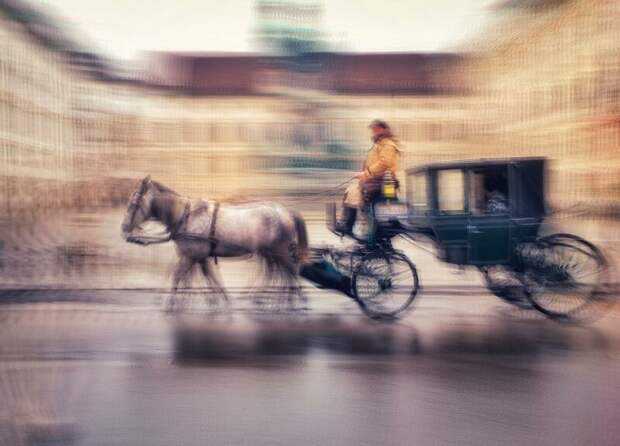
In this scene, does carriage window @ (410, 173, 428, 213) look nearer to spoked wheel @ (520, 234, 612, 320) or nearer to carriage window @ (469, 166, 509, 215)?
carriage window @ (469, 166, 509, 215)

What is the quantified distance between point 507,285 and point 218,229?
2.98m

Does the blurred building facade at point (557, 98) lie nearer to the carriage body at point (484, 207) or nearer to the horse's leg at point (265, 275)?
the carriage body at point (484, 207)

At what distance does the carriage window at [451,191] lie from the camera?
6434 mm

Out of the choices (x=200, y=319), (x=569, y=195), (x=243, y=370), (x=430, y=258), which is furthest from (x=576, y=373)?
(x=569, y=195)

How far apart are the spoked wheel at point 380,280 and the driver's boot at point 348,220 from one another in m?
0.36

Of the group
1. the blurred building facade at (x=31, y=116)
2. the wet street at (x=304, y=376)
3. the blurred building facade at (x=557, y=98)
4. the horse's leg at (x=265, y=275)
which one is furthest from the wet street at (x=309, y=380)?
the blurred building facade at (x=557, y=98)

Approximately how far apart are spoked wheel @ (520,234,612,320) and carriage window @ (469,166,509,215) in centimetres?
47

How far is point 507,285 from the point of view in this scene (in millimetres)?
6570

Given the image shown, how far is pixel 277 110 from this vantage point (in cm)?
1055

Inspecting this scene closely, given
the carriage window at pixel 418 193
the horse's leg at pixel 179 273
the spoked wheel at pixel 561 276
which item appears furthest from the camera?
the horse's leg at pixel 179 273

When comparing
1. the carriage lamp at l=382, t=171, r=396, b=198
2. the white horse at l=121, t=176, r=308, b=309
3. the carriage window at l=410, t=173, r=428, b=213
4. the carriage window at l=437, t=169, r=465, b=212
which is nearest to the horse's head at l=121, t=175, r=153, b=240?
the white horse at l=121, t=176, r=308, b=309

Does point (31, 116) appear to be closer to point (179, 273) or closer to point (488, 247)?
point (179, 273)

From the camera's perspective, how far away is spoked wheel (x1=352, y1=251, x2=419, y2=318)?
657cm

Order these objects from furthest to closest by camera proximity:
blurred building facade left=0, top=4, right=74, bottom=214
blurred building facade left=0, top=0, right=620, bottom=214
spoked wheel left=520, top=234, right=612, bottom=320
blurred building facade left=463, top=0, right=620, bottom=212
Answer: blurred building facade left=463, top=0, right=620, bottom=212, blurred building facade left=0, top=0, right=620, bottom=214, blurred building facade left=0, top=4, right=74, bottom=214, spoked wheel left=520, top=234, right=612, bottom=320
